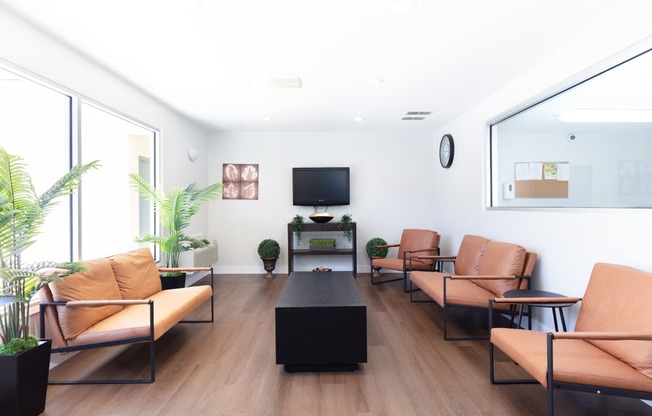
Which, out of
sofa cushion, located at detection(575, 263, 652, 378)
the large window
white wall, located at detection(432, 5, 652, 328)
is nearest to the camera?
sofa cushion, located at detection(575, 263, 652, 378)

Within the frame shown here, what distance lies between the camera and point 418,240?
5113 millimetres

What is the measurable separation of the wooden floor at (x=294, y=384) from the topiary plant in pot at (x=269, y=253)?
226 centimetres

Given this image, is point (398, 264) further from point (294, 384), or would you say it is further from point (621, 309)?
point (621, 309)

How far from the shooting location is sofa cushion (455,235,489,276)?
3.66m

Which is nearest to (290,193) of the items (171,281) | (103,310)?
(171,281)

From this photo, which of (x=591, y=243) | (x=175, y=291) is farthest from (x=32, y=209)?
(x=591, y=243)

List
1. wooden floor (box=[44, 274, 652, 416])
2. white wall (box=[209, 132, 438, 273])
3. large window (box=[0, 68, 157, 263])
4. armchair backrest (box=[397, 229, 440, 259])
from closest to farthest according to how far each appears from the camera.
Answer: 1. wooden floor (box=[44, 274, 652, 416])
2. large window (box=[0, 68, 157, 263])
3. armchair backrest (box=[397, 229, 440, 259])
4. white wall (box=[209, 132, 438, 273])

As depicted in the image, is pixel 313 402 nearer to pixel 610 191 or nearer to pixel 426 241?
pixel 610 191

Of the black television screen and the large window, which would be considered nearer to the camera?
the large window

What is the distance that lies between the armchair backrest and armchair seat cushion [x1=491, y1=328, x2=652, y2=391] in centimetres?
276

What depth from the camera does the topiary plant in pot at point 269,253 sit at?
5578mm

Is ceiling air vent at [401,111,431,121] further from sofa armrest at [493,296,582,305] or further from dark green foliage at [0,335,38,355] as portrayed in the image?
dark green foliage at [0,335,38,355]

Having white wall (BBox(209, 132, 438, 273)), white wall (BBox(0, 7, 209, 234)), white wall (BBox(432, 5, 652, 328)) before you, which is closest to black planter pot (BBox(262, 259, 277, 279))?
white wall (BBox(209, 132, 438, 273))

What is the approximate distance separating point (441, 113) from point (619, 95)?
2.46m
